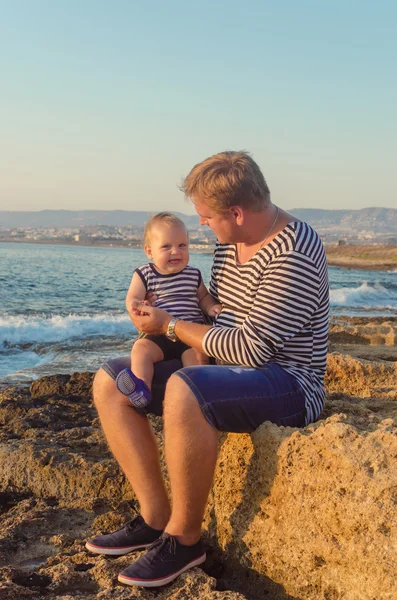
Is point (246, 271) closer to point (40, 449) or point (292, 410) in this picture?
point (292, 410)

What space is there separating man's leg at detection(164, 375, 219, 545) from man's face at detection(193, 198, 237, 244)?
0.83 meters

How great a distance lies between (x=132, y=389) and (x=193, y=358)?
47 cm

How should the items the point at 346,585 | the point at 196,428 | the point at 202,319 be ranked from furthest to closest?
the point at 202,319, the point at 196,428, the point at 346,585

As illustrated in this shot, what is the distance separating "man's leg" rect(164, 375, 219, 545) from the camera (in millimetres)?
2521

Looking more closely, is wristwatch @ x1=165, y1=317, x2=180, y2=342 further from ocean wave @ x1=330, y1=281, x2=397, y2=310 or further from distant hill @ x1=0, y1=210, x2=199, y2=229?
distant hill @ x1=0, y1=210, x2=199, y2=229

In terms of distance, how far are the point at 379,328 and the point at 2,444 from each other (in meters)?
6.70

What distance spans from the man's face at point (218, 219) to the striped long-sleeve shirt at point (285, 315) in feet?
0.57

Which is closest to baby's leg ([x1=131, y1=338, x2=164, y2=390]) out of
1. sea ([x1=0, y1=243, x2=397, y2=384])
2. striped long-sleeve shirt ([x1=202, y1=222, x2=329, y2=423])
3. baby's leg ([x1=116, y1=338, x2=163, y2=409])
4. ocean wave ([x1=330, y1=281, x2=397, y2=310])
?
baby's leg ([x1=116, y1=338, x2=163, y2=409])

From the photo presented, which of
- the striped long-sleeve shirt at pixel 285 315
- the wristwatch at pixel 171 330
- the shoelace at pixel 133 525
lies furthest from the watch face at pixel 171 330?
the shoelace at pixel 133 525

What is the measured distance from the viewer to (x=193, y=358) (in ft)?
10.6

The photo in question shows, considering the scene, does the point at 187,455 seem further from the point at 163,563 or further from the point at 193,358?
the point at 193,358

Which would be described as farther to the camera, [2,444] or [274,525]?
[2,444]

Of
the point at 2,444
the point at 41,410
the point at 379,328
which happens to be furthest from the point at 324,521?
the point at 379,328

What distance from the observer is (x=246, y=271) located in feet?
10.3
